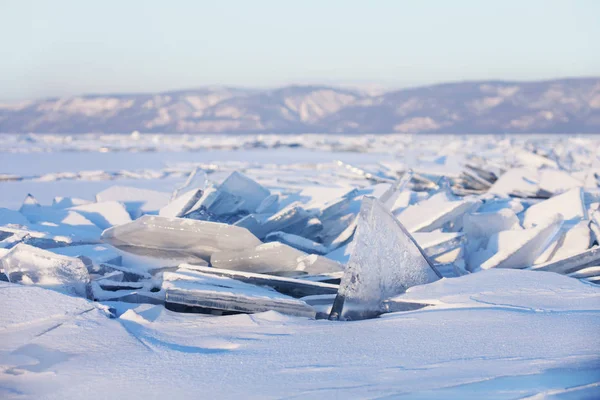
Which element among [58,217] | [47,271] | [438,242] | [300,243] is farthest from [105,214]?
[438,242]

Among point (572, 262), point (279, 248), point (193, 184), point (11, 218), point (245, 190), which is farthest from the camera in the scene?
point (193, 184)

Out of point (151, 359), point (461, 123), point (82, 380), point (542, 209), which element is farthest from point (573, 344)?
point (461, 123)

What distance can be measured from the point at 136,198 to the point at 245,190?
134cm

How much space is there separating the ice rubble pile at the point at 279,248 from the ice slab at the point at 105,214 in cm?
1

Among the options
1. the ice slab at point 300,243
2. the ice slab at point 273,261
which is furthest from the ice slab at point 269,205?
the ice slab at point 273,261

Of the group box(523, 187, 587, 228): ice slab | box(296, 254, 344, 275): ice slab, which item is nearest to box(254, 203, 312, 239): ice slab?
box(296, 254, 344, 275): ice slab

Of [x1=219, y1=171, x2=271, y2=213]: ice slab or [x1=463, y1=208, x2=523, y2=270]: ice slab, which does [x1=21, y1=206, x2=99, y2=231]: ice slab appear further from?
[x1=463, y1=208, x2=523, y2=270]: ice slab

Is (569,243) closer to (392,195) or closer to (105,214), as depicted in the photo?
(392,195)

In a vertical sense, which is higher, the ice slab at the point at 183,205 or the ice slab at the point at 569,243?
the ice slab at the point at 183,205

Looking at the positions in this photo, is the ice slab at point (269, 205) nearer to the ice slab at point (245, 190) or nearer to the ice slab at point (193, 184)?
the ice slab at point (245, 190)

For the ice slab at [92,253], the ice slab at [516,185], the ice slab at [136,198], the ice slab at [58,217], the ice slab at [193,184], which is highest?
the ice slab at [193,184]

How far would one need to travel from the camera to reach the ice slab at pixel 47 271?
10.2 ft

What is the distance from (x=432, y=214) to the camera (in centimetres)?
442

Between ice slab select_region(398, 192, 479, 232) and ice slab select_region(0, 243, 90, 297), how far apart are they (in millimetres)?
2054
